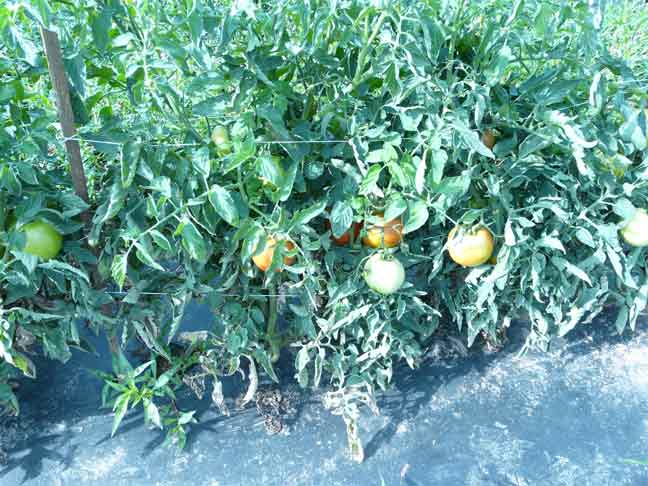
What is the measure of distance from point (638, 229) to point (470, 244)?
0.42 metres

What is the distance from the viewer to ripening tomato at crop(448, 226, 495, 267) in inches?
44.6

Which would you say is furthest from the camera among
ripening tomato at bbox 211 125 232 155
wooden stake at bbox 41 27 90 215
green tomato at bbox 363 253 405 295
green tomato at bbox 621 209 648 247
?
green tomato at bbox 621 209 648 247

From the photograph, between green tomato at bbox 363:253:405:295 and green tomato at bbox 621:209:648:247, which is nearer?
green tomato at bbox 363:253:405:295

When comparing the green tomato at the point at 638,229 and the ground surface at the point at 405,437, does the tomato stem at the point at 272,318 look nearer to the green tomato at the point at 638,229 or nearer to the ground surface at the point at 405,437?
the ground surface at the point at 405,437

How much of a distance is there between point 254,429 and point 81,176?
2.38 ft

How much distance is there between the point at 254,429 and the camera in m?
1.37

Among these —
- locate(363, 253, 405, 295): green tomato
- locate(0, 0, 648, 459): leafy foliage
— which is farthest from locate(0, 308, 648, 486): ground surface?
locate(363, 253, 405, 295): green tomato

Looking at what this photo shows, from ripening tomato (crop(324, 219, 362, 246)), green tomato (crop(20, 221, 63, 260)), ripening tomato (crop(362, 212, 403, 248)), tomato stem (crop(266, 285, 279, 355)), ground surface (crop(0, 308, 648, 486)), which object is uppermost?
green tomato (crop(20, 221, 63, 260))

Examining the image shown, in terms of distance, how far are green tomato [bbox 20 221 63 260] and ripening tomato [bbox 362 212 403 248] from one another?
62 centimetres

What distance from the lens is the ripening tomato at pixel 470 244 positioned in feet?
3.72

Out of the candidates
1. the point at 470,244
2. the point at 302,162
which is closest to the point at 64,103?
the point at 302,162

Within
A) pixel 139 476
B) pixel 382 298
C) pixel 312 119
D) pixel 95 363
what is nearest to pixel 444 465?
pixel 382 298

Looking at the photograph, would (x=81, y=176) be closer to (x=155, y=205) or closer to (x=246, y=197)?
(x=155, y=205)

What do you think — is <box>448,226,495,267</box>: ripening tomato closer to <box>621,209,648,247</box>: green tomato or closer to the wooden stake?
<box>621,209,648,247</box>: green tomato
